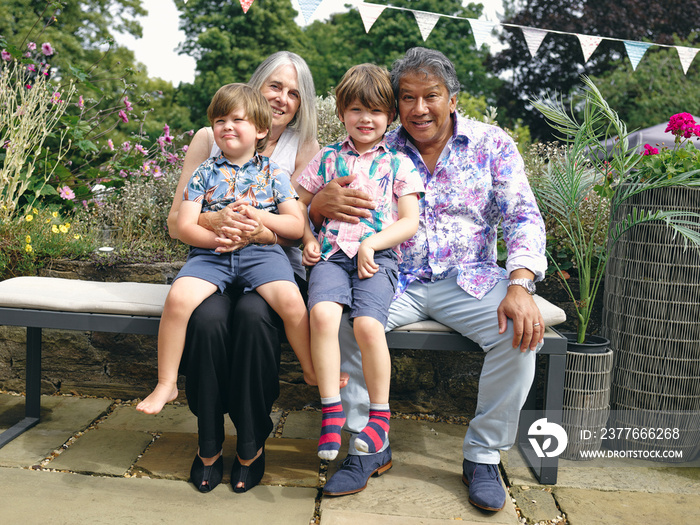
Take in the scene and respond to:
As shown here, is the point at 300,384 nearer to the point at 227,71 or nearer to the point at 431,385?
the point at 431,385

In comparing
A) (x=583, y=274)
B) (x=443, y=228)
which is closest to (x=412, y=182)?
(x=443, y=228)

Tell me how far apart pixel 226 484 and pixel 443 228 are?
132 cm

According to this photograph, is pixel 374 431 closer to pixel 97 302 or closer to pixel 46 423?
pixel 97 302

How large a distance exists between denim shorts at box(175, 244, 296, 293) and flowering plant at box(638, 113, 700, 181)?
66.6 inches

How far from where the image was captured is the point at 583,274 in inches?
119

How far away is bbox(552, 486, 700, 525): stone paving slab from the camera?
2.17m

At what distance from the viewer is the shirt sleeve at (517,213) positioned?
7.65 feet

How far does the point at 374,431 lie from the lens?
7.09ft

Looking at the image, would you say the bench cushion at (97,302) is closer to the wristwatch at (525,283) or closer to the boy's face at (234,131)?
the wristwatch at (525,283)

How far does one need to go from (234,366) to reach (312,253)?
0.55 meters

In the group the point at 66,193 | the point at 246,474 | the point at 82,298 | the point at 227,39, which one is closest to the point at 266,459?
the point at 246,474

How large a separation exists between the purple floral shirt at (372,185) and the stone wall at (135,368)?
0.93 m

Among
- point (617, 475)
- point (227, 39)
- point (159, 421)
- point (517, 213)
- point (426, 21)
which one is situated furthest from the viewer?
point (227, 39)

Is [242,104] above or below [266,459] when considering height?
above
